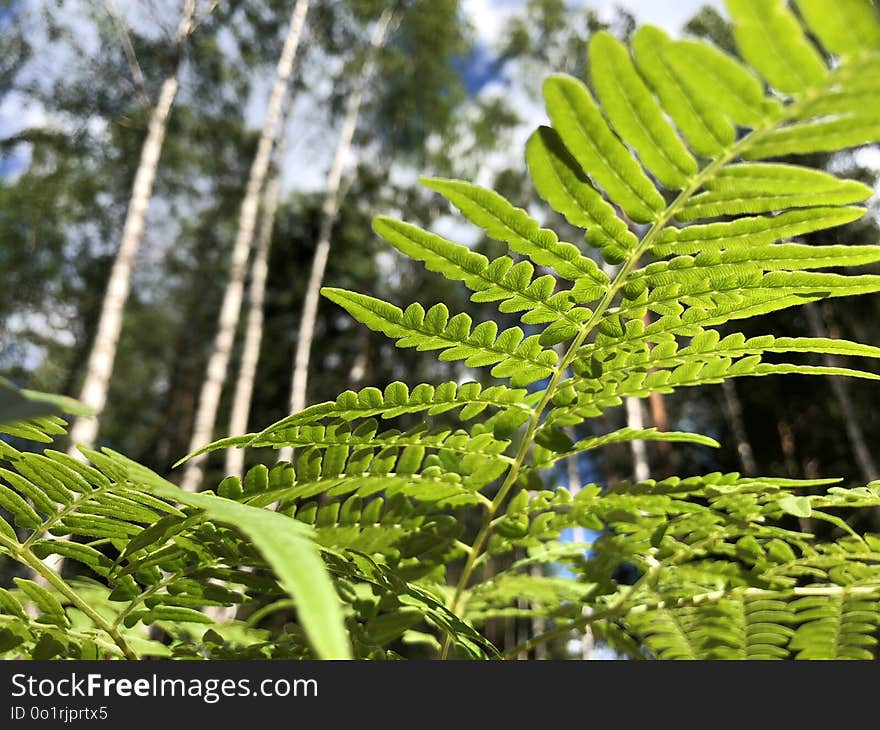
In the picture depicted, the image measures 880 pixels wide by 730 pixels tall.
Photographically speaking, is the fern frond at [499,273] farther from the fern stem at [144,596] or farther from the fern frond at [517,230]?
the fern stem at [144,596]

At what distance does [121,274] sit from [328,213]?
542 centimetres

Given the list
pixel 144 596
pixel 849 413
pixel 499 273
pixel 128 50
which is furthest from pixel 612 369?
pixel 849 413

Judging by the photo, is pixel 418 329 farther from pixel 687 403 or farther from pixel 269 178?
pixel 687 403

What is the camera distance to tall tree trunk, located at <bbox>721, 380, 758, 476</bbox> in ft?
43.5

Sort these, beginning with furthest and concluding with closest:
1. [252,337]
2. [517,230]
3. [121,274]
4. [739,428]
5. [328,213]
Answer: [739,428], [328,213], [252,337], [121,274], [517,230]

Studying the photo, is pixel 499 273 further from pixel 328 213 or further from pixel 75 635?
pixel 328 213

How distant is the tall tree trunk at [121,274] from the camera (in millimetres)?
6156

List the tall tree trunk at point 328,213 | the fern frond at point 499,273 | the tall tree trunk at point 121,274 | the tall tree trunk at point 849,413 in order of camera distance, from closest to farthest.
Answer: the fern frond at point 499,273 < the tall tree trunk at point 121,274 < the tall tree trunk at point 849,413 < the tall tree trunk at point 328,213

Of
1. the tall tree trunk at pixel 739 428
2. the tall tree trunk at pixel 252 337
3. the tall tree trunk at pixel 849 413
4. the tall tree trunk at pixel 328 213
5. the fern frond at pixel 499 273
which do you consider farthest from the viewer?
the tall tree trunk at pixel 739 428

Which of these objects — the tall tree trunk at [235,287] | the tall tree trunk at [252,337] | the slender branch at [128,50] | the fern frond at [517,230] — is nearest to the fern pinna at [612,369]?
the fern frond at [517,230]

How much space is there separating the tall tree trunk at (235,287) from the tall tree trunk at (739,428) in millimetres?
9690

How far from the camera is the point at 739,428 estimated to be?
13.5m

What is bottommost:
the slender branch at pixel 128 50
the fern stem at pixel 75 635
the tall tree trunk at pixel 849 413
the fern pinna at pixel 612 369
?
the fern stem at pixel 75 635

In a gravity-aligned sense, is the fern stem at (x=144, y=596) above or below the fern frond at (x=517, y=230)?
below
